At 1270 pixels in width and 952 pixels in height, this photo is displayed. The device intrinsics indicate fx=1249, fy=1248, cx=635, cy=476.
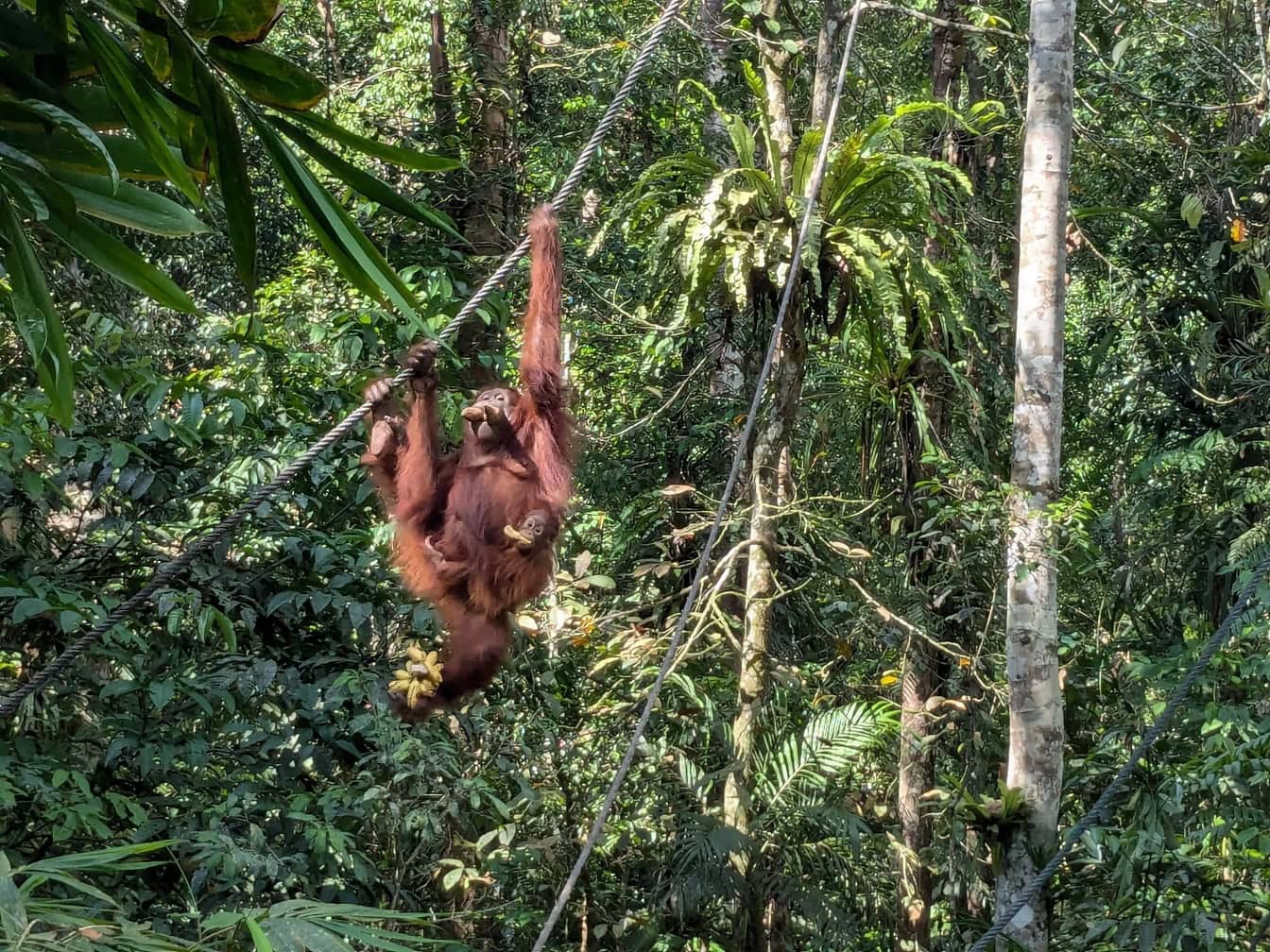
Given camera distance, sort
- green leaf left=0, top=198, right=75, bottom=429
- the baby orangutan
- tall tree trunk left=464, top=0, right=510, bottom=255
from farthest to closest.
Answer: tall tree trunk left=464, top=0, right=510, bottom=255 < the baby orangutan < green leaf left=0, top=198, right=75, bottom=429

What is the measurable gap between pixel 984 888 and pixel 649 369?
2641 mm

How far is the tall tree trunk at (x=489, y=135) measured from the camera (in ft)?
18.2

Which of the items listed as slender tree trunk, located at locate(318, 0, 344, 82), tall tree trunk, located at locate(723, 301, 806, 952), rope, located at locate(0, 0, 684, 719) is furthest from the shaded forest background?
rope, located at locate(0, 0, 684, 719)

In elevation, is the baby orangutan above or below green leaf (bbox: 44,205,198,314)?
below

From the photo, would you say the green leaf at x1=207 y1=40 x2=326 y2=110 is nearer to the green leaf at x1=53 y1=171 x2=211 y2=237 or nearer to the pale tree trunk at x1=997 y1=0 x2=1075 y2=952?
the green leaf at x1=53 y1=171 x2=211 y2=237

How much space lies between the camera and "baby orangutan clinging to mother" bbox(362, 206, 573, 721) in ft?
12.3

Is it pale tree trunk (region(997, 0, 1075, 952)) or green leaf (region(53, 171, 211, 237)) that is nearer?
green leaf (region(53, 171, 211, 237))

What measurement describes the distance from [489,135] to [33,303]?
4332 millimetres

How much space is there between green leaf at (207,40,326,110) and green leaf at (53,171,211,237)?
263 millimetres

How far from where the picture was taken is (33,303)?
162cm

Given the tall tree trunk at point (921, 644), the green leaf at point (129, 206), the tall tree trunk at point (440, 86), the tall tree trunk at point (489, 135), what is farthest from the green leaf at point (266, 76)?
the tall tree trunk at point (440, 86)

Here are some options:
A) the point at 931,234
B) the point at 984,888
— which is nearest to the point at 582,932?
the point at 984,888

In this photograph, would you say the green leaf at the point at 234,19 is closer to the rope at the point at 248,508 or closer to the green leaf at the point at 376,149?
the green leaf at the point at 376,149

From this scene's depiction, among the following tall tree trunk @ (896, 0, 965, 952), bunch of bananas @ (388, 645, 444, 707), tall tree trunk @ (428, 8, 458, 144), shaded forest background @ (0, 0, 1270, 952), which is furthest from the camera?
tall tree trunk @ (428, 8, 458, 144)
